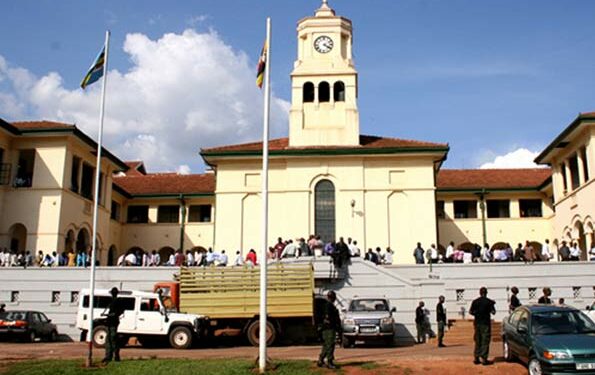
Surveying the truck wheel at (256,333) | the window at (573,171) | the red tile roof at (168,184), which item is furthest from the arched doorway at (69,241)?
the window at (573,171)

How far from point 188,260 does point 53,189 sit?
8849 mm

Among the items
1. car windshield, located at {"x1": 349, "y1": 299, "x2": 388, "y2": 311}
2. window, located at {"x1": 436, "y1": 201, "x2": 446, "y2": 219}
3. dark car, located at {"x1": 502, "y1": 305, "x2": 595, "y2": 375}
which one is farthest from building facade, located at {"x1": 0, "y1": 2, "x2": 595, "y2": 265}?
dark car, located at {"x1": 502, "y1": 305, "x2": 595, "y2": 375}

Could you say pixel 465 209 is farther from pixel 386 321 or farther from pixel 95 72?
pixel 95 72

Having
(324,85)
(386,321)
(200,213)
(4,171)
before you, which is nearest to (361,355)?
(386,321)

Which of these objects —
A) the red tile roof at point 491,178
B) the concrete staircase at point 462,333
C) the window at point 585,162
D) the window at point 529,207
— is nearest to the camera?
the concrete staircase at point 462,333

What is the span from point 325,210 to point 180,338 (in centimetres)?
1540

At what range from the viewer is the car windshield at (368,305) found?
21.5 meters

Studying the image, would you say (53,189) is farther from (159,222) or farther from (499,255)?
(499,255)

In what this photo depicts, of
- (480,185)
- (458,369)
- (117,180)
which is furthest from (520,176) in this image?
(458,369)

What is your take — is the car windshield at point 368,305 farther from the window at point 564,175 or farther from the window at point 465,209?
the window at point 465,209

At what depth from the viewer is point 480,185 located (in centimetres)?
4294

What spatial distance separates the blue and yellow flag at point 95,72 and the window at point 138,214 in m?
25.8

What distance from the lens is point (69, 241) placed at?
3481 cm

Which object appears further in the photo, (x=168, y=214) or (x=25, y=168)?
(x=168, y=214)
